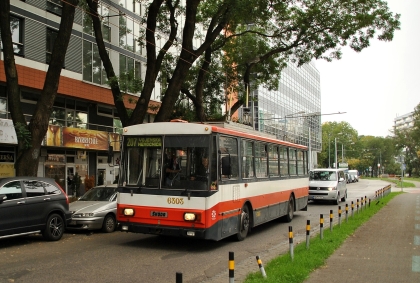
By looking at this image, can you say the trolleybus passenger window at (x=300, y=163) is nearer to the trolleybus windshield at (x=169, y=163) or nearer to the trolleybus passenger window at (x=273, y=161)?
the trolleybus passenger window at (x=273, y=161)

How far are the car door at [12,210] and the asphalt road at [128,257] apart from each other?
1.67 feet

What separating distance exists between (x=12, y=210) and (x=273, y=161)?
8009 millimetres

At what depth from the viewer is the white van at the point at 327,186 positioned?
24.1 meters

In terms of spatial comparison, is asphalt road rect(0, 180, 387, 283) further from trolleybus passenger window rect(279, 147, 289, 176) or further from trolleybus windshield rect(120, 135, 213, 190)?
trolleybus passenger window rect(279, 147, 289, 176)

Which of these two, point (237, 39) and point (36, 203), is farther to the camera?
point (237, 39)

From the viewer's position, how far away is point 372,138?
128 m

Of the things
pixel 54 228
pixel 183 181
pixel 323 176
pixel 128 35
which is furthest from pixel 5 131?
pixel 323 176

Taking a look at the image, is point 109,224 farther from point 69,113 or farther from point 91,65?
point 91,65

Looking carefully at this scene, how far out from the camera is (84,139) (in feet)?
86.0

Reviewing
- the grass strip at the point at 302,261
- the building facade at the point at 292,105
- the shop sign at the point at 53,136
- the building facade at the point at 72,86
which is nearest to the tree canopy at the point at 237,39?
the building facade at the point at 72,86

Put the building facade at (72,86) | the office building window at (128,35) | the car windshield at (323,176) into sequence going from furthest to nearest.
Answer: the office building window at (128,35) → the car windshield at (323,176) → the building facade at (72,86)

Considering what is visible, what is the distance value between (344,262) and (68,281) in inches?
204

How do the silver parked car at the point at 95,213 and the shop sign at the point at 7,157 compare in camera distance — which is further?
the shop sign at the point at 7,157

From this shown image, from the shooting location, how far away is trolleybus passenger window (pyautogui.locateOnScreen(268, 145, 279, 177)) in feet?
47.0
